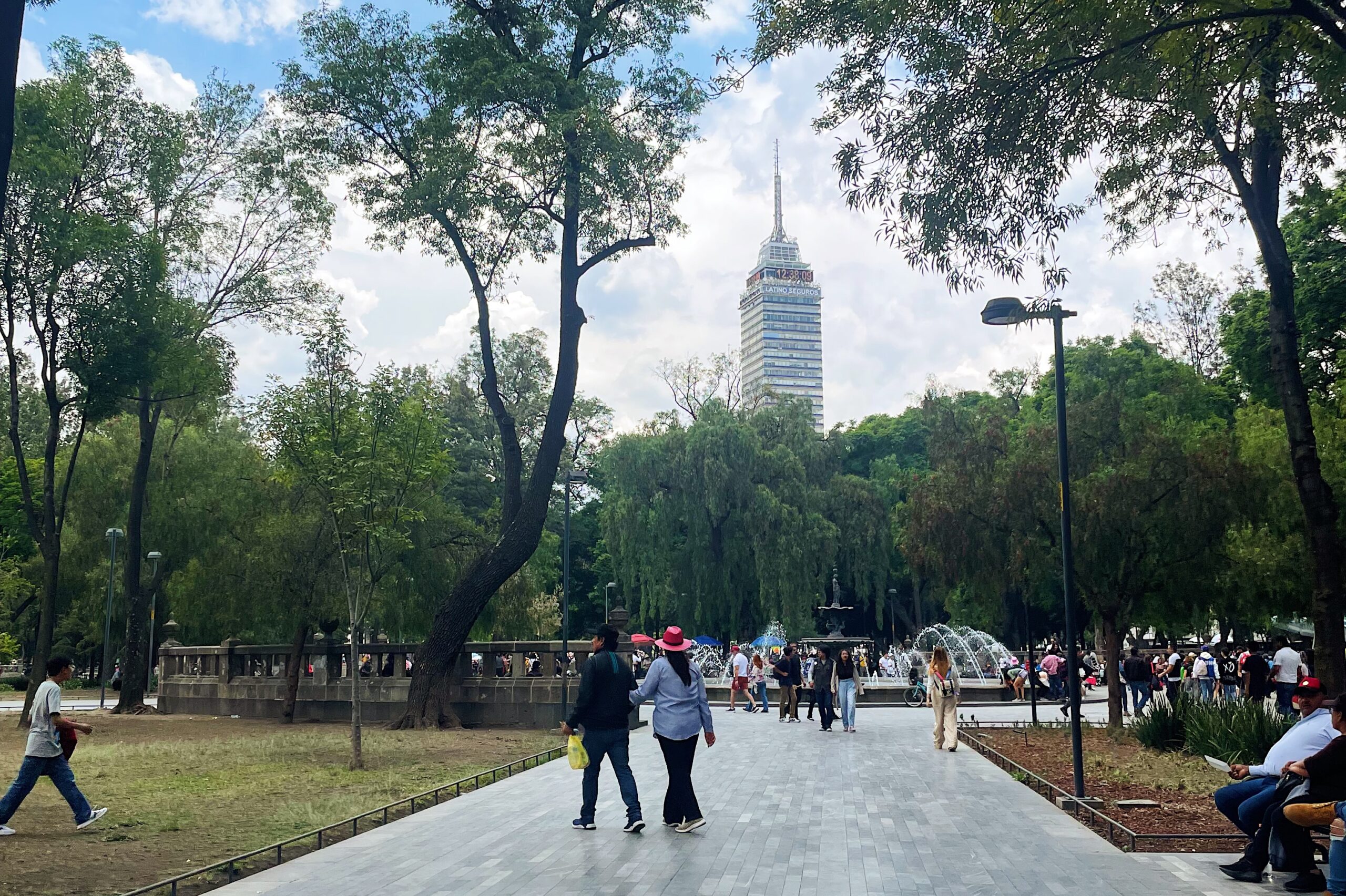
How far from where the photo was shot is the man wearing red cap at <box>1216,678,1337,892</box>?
734cm

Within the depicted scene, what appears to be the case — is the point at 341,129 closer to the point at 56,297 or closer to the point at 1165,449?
the point at 56,297

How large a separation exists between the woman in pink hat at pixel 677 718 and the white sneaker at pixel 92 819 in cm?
526

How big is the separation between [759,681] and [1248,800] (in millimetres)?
22429

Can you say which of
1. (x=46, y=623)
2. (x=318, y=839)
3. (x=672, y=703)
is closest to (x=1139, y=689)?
(x=672, y=703)

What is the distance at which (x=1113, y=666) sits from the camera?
19516 mm

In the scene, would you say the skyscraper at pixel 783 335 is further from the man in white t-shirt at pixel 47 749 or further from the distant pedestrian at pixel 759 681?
the man in white t-shirt at pixel 47 749

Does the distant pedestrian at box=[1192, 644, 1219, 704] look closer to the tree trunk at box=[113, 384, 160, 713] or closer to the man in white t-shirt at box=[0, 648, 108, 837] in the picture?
the man in white t-shirt at box=[0, 648, 108, 837]

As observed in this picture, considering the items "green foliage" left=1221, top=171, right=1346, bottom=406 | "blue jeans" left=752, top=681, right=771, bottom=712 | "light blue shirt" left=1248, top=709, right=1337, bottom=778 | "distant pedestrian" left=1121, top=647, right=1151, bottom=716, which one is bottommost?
"blue jeans" left=752, top=681, right=771, bottom=712

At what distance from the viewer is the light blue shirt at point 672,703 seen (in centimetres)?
971

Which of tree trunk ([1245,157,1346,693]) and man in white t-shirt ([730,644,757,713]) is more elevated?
tree trunk ([1245,157,1346,693])

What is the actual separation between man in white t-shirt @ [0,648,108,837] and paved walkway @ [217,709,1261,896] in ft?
9.48

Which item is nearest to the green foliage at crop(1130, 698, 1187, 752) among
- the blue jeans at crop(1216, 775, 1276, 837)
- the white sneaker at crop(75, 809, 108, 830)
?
the blue jeans at crop(1216, 775, 1276, 837)

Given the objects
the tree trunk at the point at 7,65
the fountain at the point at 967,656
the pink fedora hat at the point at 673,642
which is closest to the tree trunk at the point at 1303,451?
the pink fedora hat at the point at 673,642

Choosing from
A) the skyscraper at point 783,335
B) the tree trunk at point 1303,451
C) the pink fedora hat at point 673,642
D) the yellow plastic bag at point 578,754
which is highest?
the skyscraper at point 783,335
